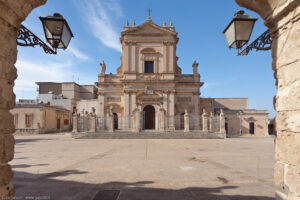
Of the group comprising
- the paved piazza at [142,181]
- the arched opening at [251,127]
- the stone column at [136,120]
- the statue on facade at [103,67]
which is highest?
the statue on facade at [103,67]

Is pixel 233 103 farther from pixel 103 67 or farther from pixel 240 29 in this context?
pixel 240 29

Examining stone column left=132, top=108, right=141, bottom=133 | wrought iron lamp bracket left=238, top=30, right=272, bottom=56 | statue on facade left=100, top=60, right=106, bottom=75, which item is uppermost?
statue on facade left=100, top=60, right=106, bottom=75

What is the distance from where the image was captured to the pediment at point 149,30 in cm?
2502

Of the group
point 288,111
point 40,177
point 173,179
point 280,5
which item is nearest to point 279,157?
point 288,111

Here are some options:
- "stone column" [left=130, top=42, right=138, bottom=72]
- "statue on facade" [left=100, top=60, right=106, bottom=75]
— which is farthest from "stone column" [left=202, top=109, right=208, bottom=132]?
"statue on facade" [left=100, top=60, right=106, bottom=75]

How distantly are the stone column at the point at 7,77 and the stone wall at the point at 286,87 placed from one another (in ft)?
10.6

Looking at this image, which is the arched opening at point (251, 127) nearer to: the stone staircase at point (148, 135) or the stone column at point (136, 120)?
the stone staircase at point (148, 135)

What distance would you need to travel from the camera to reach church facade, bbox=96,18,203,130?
A: 78.0 feet

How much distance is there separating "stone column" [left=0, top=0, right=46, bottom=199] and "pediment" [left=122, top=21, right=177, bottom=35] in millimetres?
23996

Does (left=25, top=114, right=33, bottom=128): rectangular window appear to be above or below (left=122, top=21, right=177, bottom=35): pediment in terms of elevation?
below

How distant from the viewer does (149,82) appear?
2395cm

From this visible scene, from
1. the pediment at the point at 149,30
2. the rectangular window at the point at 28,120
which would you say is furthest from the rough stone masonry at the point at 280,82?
the rectangular window at the point at 28,120

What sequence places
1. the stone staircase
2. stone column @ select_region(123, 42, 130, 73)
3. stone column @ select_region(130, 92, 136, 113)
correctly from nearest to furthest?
the stone staircase
stone column @ select_region(130, 92, 136, 113)
stone column @ select_region(123, 42, 130, 73)

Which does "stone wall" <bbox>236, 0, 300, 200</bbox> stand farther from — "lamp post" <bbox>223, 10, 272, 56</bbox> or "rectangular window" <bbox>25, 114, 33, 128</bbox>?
"rectangular window" <bbox>25, 114, 33, 128</bbox>
